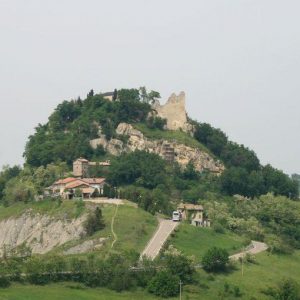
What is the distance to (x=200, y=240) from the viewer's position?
92.4 m

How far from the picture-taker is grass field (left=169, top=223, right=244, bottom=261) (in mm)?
87625

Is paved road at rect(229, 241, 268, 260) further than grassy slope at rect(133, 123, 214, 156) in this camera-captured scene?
No

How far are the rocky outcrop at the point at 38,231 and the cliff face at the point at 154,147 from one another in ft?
101

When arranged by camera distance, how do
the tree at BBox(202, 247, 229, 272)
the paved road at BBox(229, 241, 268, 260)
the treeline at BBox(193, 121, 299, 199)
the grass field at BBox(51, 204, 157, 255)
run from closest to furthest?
1. the tree at BBox(202, 247, 229, 272)
2. the grass field at BBox(51, 204, 157, 255)
3. the paved road at BBox(229, 241, 268, 260)
4. the treeline at BBox(193, 121, 299, 199)

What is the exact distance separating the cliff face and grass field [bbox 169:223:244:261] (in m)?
35.8

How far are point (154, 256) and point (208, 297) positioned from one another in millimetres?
10188

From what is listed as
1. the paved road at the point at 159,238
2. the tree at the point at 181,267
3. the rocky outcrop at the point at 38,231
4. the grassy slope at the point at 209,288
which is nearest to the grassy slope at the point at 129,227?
the paved road at the point at 159,238

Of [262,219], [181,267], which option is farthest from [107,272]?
[262,219]

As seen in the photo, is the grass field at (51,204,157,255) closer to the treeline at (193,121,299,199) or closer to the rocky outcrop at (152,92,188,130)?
the treeline at (193,121,299,199)

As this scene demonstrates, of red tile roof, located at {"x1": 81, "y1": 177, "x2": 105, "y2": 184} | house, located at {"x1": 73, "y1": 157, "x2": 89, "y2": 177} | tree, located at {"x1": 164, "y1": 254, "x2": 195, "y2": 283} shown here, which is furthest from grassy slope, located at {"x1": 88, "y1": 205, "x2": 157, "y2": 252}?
house, located at {"x1": 73, "y1": 157, "x2": 89, "y2": 177}

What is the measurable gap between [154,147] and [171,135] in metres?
4.90

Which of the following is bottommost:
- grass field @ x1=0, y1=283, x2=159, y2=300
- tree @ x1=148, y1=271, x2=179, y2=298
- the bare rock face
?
grass field @ x1=0, y1=283, x2=159, y2=300

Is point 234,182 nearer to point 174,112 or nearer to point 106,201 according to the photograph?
point 174,112

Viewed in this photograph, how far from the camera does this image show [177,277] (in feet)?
247
